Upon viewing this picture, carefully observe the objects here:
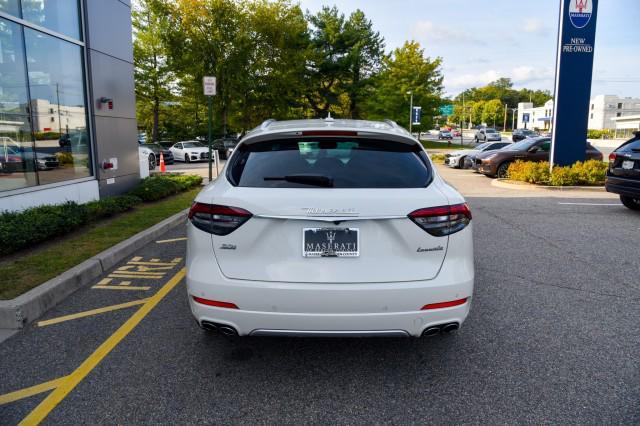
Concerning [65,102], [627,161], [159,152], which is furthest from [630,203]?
[159,152]

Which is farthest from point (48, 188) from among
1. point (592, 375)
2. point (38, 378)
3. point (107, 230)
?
point (592, 375)

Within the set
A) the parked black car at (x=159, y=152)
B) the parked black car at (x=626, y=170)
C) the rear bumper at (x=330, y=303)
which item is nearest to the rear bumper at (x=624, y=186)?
the parked black car at (x=626, y=170)

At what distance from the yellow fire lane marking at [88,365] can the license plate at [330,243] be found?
5.91 ft

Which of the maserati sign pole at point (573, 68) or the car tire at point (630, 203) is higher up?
the maserati sign pole at point (573, 68)

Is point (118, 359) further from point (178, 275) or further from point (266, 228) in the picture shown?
point (178, 275)

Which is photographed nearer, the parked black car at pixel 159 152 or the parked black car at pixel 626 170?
the parked black car at pixel 626 170

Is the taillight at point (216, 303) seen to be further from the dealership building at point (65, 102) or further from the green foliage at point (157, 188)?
the green foliage at point (157, 188)

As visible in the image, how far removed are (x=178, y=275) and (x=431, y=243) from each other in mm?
3576

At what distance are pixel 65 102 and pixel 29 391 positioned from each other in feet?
25.4

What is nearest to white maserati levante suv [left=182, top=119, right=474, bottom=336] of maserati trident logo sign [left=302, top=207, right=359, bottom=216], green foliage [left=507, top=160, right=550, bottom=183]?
maserati trident logo sign [left=302, top=207, right=359, bottom=216]

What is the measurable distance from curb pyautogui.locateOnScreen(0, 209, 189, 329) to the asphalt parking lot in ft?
0.36

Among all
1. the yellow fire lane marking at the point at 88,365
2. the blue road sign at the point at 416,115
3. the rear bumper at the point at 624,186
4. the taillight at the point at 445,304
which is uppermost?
the blue road sign at the point at 416,115

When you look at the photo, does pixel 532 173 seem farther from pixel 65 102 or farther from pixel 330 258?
pixel 330 258

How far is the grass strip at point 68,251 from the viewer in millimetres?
4723
